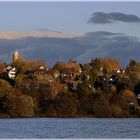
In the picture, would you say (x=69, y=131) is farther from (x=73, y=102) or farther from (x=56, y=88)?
(x=56, y=88)

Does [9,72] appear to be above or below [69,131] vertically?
above

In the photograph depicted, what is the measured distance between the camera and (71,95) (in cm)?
7675

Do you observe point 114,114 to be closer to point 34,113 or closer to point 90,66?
point 34,113

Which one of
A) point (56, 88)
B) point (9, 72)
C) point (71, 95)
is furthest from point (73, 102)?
point (9, 72)

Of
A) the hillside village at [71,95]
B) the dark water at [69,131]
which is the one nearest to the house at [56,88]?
the hillside village at [71,95]

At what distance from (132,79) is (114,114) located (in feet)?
53.2

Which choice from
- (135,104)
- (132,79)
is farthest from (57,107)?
(132,79)

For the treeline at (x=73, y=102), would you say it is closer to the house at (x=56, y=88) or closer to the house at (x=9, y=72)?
the house at (x=56, y=88)

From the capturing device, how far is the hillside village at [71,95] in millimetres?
72806

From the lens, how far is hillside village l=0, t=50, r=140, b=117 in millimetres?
72806

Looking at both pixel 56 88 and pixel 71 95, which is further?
pixel 56 88

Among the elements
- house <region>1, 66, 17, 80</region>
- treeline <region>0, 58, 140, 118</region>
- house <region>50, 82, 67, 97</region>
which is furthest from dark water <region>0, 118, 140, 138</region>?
house <region>1, 66, 17, 80</region>

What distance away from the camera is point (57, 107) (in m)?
73.9

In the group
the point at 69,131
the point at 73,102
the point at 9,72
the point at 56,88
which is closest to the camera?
the point at 69,131
